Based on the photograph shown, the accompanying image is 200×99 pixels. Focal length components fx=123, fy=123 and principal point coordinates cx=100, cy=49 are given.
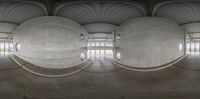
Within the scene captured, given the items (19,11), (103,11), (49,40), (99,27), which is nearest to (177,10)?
(103,11)

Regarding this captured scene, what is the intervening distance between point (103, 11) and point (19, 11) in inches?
97.5

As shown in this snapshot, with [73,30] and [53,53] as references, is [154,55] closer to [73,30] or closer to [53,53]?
[73,30]

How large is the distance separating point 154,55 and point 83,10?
2842 millimetres

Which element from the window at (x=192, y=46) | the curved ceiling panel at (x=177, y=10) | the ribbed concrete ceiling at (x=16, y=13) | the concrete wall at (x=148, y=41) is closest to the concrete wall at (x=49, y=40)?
the ribbed concrete ceiling at (x=16, y=13)

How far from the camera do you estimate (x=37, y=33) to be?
162 inches

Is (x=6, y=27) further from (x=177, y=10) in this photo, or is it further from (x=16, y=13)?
(x=177, y=10)

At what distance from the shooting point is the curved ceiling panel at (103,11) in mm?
3661

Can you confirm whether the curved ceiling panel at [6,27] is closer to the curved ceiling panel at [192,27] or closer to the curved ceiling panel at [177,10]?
the curved ceiling panel at [177,10]

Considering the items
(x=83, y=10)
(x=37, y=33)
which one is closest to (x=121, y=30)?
Answer: (x=83, y=10)

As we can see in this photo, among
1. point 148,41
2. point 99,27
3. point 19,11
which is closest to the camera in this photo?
point 19,11

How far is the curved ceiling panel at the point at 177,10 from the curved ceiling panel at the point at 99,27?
1442mm

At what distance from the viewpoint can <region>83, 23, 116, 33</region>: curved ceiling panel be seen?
13.2 ft

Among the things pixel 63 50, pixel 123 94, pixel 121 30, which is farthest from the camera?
pixel 63 50

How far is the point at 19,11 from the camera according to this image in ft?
11.9
